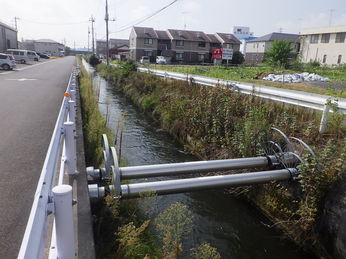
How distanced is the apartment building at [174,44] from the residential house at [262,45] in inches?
318

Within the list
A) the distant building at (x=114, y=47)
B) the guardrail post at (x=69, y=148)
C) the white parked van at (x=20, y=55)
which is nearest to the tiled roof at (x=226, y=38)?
the distant building at (x=114, y=47)

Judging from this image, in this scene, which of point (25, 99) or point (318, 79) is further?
point (318, 79)

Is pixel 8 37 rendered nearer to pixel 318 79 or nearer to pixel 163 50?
pixel 163 50

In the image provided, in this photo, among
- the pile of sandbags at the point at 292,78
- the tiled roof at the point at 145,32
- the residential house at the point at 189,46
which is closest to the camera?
the pile of sandbags at the point at 292,78

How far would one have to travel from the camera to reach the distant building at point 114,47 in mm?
75875

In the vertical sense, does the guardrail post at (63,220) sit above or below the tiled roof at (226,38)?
below

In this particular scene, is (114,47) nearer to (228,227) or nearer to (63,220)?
(228,227)

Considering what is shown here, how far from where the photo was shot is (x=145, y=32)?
58.8 metres

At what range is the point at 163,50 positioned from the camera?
59.0 metres

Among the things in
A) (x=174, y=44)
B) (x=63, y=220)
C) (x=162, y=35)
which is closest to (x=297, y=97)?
(x=63, y=220)

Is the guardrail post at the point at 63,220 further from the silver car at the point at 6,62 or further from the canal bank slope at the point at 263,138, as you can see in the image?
the silver car at the point at 6,62

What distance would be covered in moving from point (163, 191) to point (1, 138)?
13.5 feet

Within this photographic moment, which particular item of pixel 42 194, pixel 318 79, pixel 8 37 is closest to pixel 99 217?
pixel 42 194

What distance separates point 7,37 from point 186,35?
3506 centimetres
